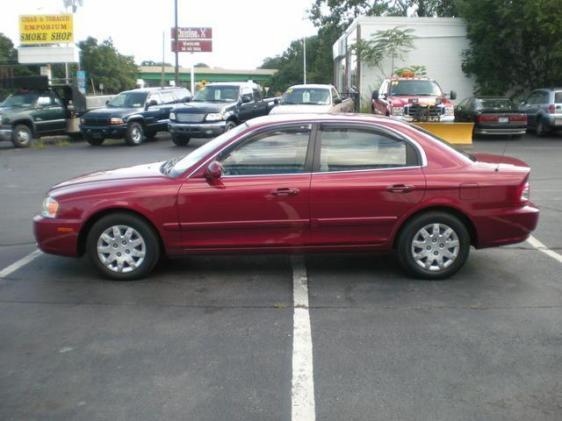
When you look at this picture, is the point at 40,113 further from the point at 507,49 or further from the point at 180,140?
the point at 507,49

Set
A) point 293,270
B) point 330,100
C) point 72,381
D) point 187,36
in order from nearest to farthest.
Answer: point 72,381 < point 293,270 < point 330,100 < point 187,36

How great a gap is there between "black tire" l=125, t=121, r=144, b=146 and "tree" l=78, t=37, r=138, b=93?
6147 centimetres

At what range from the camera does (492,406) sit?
376 cm

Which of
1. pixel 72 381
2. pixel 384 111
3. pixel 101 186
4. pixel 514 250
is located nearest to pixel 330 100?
pixel 384 111

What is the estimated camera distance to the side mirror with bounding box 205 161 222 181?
19.4 ft

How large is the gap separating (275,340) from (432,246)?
2.08 m

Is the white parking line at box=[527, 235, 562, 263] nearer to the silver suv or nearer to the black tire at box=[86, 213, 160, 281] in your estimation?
the black tire at box=[86, 213, 160, 281]

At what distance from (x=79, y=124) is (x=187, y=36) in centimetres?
3002

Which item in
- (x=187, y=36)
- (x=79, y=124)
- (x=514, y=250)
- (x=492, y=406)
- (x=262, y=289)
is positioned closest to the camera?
(x=492, y=406)

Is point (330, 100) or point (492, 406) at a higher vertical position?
point (330, 100)

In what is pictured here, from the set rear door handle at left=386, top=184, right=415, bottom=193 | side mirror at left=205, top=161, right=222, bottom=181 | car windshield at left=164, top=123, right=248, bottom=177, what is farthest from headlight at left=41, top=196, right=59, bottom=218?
rear door handle at left=386, top=184, right=415, bottom=193

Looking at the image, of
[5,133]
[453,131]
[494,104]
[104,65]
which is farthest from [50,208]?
[104,65]

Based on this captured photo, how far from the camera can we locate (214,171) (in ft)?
19.4

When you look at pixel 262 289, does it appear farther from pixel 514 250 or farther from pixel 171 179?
pixel 514 250
